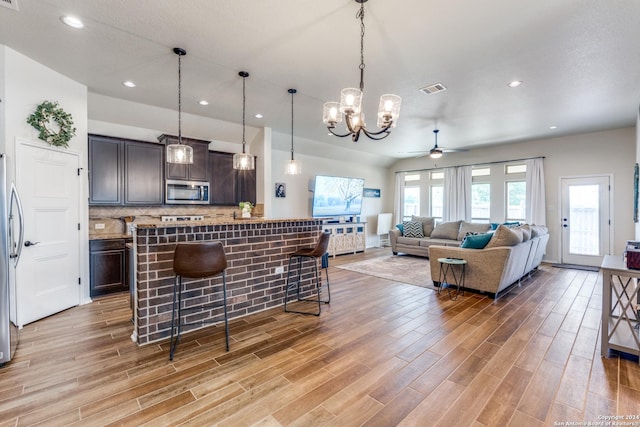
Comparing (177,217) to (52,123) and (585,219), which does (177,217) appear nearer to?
(52,123)

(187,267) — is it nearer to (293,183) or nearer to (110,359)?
(110,359)

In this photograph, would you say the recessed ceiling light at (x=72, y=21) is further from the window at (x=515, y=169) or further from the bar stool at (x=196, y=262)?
the window at (x=515, y=169)

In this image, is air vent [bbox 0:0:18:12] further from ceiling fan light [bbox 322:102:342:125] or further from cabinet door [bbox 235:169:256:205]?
cabinet door [bbox 235:169:256:205]

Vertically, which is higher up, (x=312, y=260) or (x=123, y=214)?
(x=123, y=214)

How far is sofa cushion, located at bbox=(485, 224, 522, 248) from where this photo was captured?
4.11 metres

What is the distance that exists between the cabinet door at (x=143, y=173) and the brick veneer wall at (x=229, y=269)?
250 cm

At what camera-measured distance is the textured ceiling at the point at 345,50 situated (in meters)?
2.39

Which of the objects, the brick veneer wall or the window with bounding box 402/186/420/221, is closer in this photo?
the brick veneer wall

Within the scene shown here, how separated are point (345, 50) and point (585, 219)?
273 inches

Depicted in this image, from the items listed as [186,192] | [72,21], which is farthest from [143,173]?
[72,21]

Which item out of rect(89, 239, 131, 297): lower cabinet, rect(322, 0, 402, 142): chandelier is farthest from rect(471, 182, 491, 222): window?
rect(89, 239, 131, 297): lower cabinet

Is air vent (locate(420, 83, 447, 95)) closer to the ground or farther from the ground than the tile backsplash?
farther from the ground

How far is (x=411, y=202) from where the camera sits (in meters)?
9.52

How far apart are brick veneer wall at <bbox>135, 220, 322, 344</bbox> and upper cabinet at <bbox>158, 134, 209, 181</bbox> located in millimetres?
2586
